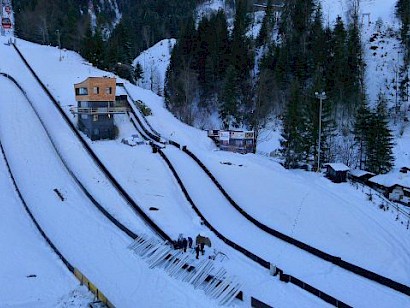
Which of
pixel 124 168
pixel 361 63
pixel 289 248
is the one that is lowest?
pixel 289 248

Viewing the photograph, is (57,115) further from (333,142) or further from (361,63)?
(361,63)

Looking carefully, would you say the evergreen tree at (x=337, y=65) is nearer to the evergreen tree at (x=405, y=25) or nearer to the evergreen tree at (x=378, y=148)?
the evergreen tree at (x=405, y=25)

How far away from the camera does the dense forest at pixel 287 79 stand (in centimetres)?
3562

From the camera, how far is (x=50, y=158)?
99.9ft

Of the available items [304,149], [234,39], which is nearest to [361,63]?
[234,39]

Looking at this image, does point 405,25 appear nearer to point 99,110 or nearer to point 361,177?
point 361,177

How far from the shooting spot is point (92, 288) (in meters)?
15.2

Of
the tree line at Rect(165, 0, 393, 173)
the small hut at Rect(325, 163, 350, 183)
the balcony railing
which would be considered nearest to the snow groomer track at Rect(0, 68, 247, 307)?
the small hut at Rect(325, 163, 350, 183)

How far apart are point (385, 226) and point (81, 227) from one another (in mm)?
14816

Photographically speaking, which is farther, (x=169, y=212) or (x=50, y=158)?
(x=50, y=158)

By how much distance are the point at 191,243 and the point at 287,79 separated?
36080 millimetres

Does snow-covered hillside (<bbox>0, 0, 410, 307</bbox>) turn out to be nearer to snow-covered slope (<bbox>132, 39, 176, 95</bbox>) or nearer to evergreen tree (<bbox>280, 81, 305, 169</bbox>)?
evergreen tree (<bbox>280, 81, 305, 169</bbox>)

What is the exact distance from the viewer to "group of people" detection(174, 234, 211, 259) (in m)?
19.1

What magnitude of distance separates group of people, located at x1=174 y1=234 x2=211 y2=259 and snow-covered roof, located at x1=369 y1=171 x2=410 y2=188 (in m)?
14.1
